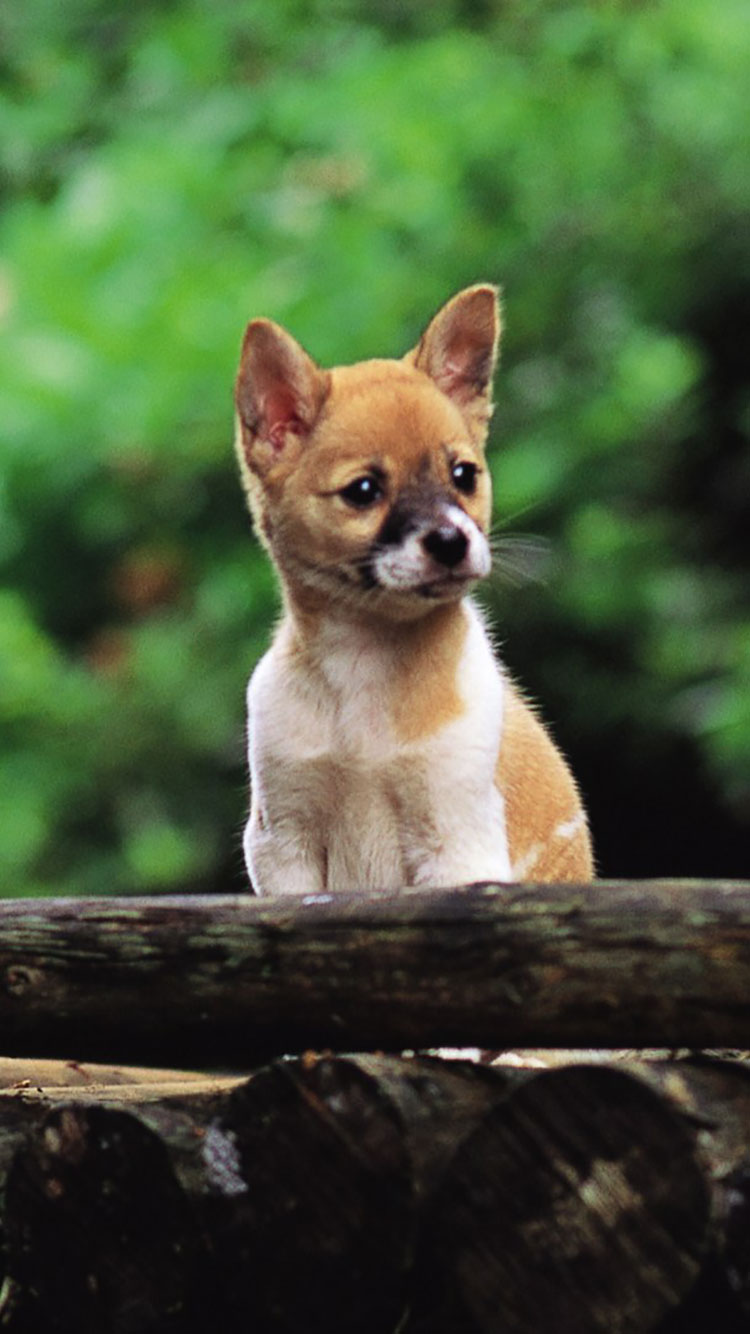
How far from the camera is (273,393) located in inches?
142

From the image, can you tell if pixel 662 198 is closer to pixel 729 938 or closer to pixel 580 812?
pixel 580 812

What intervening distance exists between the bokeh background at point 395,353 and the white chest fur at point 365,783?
3.15 metres

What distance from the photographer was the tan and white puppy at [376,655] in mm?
3377

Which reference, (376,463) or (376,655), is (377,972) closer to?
(376,655)

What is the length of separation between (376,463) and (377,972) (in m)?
1.00

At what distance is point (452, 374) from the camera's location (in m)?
3.70

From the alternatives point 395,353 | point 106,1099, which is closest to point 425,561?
point 106,1099

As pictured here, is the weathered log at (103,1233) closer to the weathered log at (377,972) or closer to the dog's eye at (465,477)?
the weathered log at (377,972)

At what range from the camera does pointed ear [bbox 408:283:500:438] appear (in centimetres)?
368

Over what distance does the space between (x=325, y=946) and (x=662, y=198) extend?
5.38 metres

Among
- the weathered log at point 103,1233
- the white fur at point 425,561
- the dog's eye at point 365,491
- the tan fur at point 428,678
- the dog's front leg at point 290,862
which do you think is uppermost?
the dog's eye at point 365,491

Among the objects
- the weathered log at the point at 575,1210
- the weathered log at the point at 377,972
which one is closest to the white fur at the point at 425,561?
the weathered log at the point at 377,972

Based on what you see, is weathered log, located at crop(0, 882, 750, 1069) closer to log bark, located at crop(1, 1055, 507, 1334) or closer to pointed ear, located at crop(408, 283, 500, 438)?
log bark, located at crop(1, 1055, 507, 1334)

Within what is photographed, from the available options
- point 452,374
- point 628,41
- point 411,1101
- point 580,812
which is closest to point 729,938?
point 411,1101
